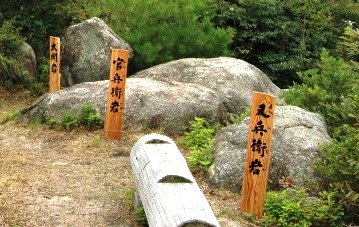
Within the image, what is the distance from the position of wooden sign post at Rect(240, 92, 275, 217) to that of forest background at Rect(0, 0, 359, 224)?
0.66m

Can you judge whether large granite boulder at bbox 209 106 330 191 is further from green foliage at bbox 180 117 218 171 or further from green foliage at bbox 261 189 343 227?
green foliage at bbox 261 189 343 227

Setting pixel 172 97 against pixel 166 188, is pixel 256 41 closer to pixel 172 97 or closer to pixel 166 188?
pixel 172 97

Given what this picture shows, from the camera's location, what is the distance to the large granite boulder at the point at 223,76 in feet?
33.2

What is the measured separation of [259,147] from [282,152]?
1.09m

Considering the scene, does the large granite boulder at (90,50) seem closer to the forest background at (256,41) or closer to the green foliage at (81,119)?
the forest background at (256,41)

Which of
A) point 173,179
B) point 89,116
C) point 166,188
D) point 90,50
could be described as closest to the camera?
point 166,188

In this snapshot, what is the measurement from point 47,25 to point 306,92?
681 cm

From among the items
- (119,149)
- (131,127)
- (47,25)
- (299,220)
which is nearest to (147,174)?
(299,220)

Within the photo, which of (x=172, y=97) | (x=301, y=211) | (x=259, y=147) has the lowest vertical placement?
(x=301, y=211)

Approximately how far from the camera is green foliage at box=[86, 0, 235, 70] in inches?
472

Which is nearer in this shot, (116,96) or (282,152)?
(282,152)

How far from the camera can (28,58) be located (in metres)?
12.7

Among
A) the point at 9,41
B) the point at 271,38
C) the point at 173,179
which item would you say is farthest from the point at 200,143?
the point at 271,38

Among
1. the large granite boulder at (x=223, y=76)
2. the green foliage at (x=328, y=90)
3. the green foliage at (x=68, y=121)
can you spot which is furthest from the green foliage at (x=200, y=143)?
the green foliage at (x=68, y=121)
